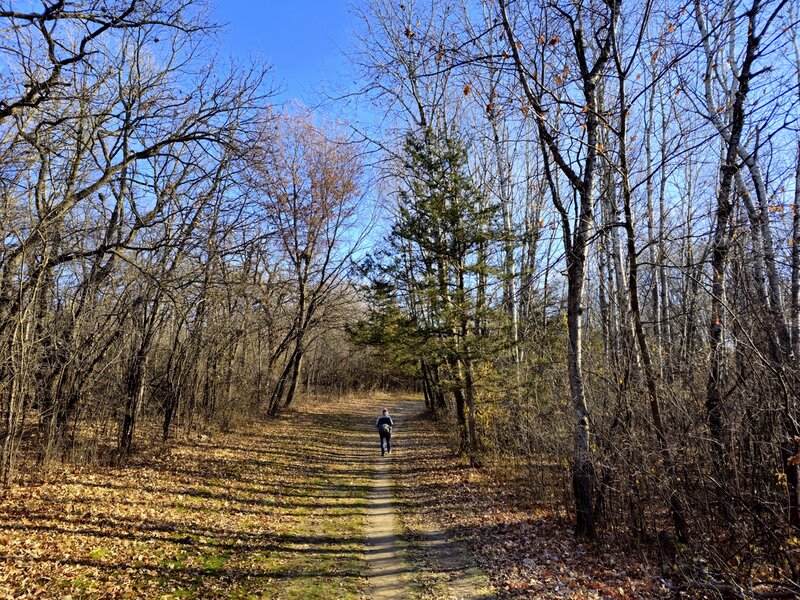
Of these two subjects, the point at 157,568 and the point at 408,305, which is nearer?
the point at 157,568

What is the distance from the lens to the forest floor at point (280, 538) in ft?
17.5

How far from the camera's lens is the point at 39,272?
7.65 metres

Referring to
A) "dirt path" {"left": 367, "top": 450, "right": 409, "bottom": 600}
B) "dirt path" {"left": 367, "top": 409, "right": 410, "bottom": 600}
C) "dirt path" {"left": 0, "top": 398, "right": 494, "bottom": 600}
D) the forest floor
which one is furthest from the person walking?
"dirt path" {"left": 367, "top": 450, "right": 409, "bottom": 600}

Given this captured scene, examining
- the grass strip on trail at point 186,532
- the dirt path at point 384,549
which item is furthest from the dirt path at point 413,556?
the grass strip on trail at point 186,532

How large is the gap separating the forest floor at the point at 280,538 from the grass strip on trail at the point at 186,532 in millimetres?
24

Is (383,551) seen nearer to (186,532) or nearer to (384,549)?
(384,549)

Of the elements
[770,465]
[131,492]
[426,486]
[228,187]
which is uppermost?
[228,187]

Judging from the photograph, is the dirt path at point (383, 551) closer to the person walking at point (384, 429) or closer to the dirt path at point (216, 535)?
the dirt path at point (216, 535)

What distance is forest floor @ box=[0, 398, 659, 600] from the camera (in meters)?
5.32

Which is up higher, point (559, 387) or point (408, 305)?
point (408, 305)

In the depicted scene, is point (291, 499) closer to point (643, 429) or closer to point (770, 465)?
point (643, 429)

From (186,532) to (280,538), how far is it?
141 cm

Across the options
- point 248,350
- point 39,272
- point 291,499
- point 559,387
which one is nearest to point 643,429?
point 559,387

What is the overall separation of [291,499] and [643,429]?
6.72 metres
